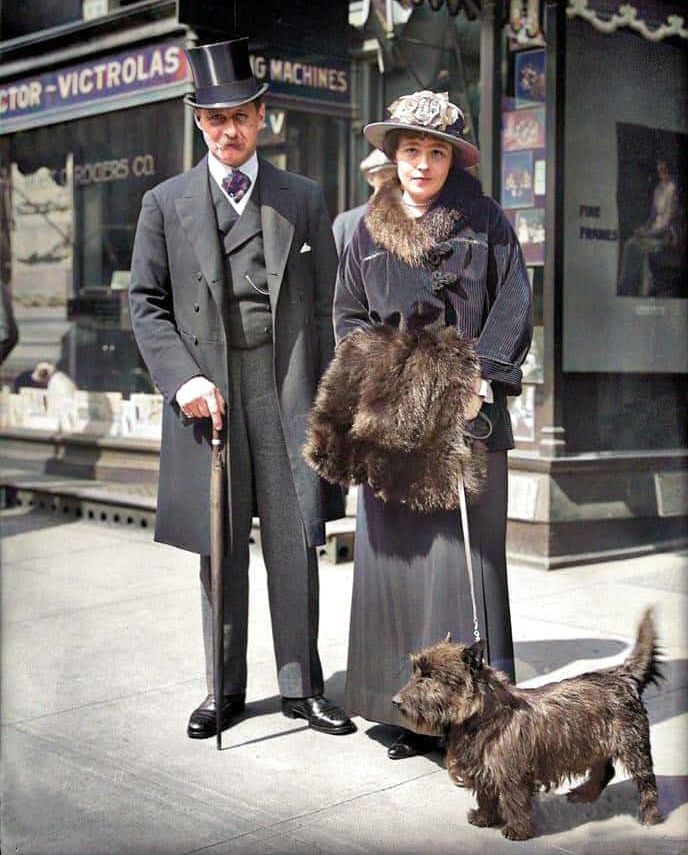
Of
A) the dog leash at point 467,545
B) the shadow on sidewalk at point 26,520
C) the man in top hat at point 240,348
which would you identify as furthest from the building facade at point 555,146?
the dog leash at point 467,545

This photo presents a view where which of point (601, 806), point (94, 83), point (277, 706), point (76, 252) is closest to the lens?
point (601, 806)

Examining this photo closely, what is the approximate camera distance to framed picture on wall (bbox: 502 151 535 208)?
23.4 ft

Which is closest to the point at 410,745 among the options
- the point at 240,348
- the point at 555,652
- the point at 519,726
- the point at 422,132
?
the point at 519,726

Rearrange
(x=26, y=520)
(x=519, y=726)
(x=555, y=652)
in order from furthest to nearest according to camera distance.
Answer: (x=26, y=520), (x=555, y=652), (x=519, y=726)

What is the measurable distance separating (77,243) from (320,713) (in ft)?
18.4

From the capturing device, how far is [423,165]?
4.00 meters

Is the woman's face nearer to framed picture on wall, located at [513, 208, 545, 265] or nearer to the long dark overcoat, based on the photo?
the long dark overcoat

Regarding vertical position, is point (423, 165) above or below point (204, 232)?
above

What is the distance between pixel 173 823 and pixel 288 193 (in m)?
2.08

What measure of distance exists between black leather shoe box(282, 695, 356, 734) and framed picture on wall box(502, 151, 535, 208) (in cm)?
353

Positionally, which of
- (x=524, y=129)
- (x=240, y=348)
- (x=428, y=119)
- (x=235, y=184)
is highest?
(x=524, y=129)

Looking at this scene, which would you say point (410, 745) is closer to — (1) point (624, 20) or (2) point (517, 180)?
(2) point (517, 180)

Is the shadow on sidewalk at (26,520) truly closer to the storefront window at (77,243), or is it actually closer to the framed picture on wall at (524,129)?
the storefront window at (77,243)

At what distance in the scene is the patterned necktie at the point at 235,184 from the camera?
437 centimetres
